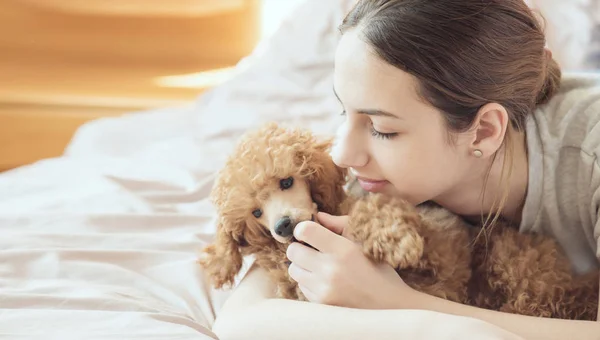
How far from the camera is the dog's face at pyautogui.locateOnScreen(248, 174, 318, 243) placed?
3.17 feet

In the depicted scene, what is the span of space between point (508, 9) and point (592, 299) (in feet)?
1.45

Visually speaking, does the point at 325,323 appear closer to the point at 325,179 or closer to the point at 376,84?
the point at 325,179

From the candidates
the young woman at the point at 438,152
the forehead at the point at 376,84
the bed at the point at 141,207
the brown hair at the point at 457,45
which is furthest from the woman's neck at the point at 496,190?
the bed at the point at 141,207

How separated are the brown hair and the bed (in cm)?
48

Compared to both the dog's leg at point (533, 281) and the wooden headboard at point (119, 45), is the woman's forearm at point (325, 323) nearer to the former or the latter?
the dog's leg at point (533, 281)

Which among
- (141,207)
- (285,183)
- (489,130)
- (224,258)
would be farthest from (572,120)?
(141,207)

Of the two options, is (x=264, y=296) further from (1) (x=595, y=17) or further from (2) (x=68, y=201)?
(1) (x=595, y=17)

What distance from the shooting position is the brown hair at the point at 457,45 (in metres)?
1.00

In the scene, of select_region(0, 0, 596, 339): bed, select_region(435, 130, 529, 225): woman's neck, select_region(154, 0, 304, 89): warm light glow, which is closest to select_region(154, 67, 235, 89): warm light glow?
select_region(154, 0, 304, 89): warm light glow

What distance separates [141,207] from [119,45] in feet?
5.29

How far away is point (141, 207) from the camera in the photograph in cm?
149

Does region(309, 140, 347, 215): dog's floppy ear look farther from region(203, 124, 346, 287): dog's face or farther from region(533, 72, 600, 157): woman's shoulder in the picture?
region(533, 72, 600, 157): woman's shoulder

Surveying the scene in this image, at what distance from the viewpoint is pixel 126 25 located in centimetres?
292

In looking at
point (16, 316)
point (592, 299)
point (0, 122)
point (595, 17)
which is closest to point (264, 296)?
point (16, 316)
